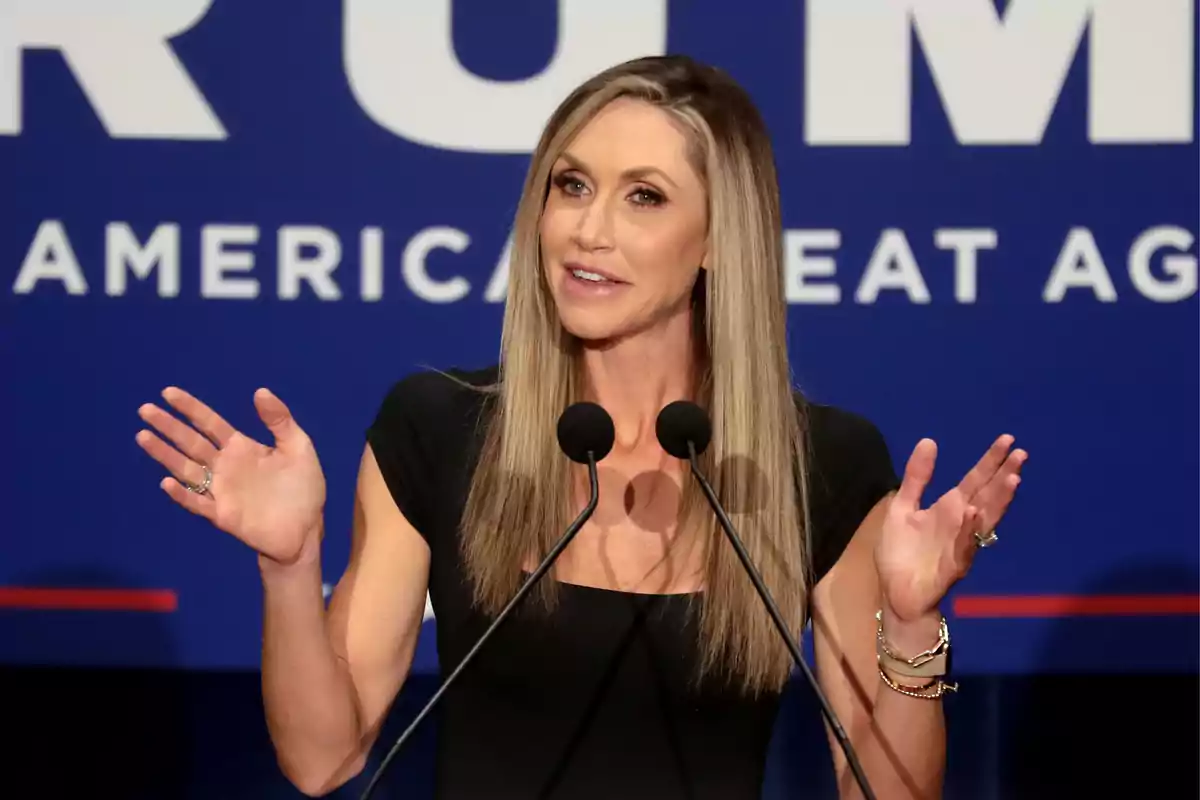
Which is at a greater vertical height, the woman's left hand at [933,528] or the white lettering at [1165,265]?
the white lettering at [1165,265]

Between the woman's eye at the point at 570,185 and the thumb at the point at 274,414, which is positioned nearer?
the thumb at the point at 274,414

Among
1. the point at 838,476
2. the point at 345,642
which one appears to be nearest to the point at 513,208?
the point at 838,476

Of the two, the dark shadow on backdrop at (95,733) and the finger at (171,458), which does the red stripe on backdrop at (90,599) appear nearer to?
the dark shadow on backdrop at (95,733)

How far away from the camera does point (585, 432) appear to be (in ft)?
4.49

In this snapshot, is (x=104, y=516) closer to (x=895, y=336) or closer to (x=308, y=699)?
(x=308, y=699)

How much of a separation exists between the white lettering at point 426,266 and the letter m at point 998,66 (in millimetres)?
583

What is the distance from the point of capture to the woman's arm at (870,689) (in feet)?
5.28

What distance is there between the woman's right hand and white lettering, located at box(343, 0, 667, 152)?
38.6 inches

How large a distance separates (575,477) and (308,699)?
1.36 feet

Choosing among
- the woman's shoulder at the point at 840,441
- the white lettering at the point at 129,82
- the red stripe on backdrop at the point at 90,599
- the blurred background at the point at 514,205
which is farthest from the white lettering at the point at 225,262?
the woman's shoulder at the point at 840,441

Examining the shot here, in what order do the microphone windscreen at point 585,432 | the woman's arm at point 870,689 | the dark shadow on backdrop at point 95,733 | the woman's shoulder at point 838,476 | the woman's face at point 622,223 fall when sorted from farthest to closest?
the dark shadow on backdrop at point 95,733
the woman's shoulder at point 838,476
the woman's face at point 622,223
the woman's arm at point 870,689
the microphone windscreen at point 585,432

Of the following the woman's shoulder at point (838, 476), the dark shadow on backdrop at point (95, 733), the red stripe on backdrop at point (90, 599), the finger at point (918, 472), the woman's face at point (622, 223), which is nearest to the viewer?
the finger at point (918, 472)

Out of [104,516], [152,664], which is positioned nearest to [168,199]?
[104,516]

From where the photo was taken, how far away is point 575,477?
1812mm
